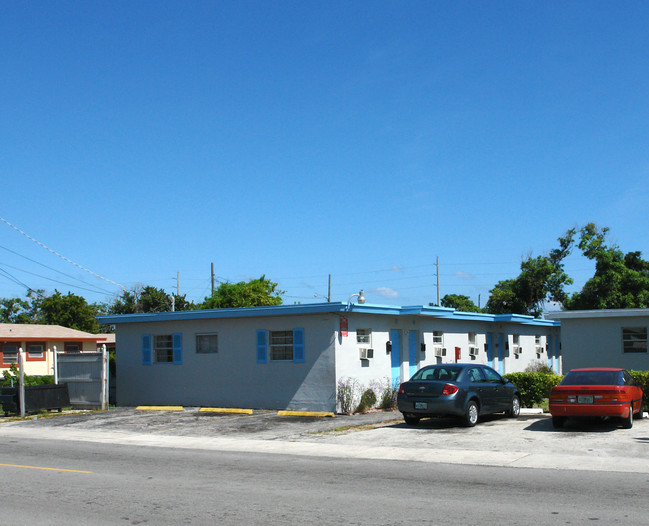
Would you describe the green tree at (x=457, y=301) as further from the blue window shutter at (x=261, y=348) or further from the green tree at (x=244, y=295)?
the blue window shutter at (x=261, y=348)

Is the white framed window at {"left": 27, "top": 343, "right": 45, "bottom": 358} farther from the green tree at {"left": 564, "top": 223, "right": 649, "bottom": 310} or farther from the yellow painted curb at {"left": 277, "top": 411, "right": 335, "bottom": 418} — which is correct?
the green tree at {"left": 564, "top": 223, "right": 649, "bottom": 310}

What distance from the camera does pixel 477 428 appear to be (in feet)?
55.6

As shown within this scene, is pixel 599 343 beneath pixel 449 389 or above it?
above

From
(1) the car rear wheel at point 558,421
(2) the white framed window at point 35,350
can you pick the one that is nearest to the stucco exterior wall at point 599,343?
(1) the car rear wheel at point 558,421

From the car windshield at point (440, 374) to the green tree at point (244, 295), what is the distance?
22721mm

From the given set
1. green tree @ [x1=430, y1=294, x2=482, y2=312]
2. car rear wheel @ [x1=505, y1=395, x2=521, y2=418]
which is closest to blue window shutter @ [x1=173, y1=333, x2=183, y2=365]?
car rear wheel @ [x1=505, y1=395, x2=521, y2=418]

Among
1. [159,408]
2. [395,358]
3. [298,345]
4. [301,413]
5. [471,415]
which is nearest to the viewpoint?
[471,415]

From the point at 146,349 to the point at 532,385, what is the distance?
43.1ft

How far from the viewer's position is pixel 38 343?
39.9 meters

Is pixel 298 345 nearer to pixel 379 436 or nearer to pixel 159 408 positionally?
pixel 159 408

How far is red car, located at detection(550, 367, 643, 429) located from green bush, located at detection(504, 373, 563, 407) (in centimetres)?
478

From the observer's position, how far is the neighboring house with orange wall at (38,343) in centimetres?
3784

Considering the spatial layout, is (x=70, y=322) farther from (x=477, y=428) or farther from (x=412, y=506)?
(x=412, y=506)

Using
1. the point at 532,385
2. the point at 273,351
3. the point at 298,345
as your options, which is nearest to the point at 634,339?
the point at 532,385
